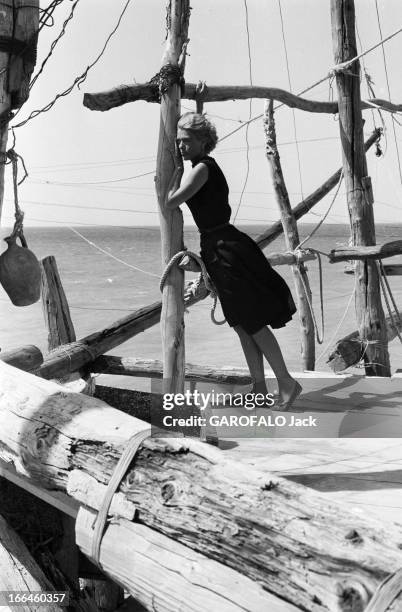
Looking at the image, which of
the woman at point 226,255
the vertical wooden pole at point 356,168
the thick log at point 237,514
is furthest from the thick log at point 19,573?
the vertical wooden pole at point 356,168

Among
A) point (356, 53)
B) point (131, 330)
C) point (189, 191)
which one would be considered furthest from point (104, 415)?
point (356, 53)

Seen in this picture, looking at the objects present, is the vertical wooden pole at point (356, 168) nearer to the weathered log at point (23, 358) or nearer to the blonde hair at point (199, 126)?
the blonde hair at point (199, 126)

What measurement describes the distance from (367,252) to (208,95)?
72.5 inches

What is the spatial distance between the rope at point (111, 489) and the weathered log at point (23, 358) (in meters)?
2.75

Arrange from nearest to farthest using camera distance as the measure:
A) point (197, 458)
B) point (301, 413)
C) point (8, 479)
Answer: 1. point (197, 458)
2. point (8, 479)
3. point (301, 413)

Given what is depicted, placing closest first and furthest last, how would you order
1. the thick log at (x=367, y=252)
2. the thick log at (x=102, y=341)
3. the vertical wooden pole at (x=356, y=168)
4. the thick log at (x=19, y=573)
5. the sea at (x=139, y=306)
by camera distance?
the thick log at (x=19, y=573) → the thick log at (x=367, y=252) → the thick log at (x=102, y=341) → the vertical wooden pole at (x=356, y=168) → the sea at (x=139, y=306)

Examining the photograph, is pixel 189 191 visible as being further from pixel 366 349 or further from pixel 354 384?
pixel 366 349

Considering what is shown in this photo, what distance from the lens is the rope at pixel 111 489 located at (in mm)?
2363

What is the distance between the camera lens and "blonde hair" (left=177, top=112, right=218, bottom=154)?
4.23 meters

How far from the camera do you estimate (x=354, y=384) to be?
6.28 meters

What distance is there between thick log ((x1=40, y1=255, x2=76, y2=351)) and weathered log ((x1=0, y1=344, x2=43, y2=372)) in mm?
1920

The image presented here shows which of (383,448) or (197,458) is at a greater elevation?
(197,458)

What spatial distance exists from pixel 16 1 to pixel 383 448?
295cm

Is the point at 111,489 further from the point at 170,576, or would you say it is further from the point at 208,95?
the point at 208,95
